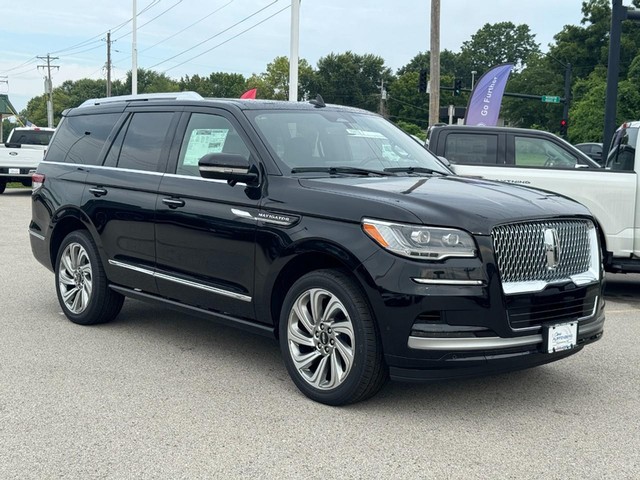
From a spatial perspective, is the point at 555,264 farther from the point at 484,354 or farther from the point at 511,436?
the point at 511,436

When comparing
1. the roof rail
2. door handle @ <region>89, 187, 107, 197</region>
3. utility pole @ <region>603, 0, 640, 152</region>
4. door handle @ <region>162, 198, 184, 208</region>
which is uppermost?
utility pole @ <region>603, 0, 640, 152</region>

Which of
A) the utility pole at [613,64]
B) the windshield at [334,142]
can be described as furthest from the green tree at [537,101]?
the windshield at [334,142]

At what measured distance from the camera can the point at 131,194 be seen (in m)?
6.19

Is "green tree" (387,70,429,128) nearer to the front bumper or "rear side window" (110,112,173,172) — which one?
"rear side window" (110,112,173,172)

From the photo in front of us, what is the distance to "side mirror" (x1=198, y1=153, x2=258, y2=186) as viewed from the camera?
5094mm

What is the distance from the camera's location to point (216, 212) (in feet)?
17.7

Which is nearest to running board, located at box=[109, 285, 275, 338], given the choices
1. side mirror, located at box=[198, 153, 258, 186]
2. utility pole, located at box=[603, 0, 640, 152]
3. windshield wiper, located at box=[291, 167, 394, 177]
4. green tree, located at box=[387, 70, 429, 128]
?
side mirror, located at box=[198, 153, 258, 186]

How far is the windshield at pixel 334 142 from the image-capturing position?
544cm

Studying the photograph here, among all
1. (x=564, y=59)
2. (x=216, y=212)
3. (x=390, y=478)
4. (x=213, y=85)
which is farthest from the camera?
(x=213, y=85)

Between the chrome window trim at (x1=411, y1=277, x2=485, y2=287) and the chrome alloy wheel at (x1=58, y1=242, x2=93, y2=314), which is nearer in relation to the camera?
the chrome window trim at (x1=411, y1=277, x2=485, y2=287)

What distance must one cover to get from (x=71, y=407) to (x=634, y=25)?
229ft

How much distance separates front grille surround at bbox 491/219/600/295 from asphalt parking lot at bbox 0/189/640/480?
0.82 meters

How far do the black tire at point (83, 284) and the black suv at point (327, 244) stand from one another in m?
0.02

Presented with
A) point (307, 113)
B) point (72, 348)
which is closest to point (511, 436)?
point (307, 113)
